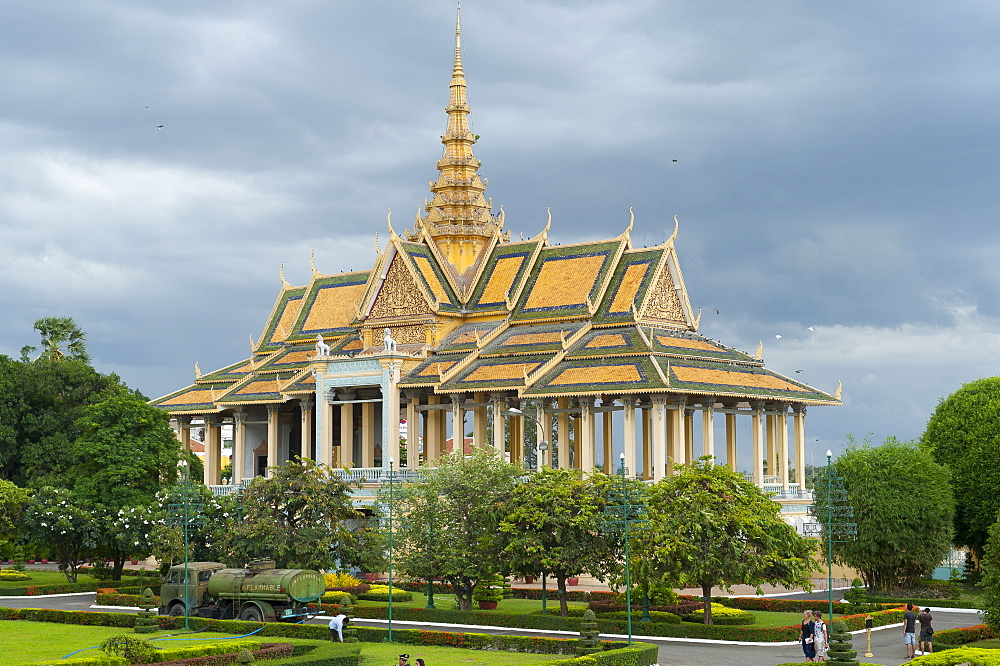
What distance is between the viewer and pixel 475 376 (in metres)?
58.1

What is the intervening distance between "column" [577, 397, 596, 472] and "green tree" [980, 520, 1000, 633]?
22.3 meters

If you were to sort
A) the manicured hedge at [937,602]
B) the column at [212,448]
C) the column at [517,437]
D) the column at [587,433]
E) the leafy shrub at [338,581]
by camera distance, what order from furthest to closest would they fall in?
the column at [212,448]
the column at [517,437]
the column at [587,433]
the leafy shrub at [338,581]
the manicured hedge at [937,602]

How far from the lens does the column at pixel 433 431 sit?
64.0m

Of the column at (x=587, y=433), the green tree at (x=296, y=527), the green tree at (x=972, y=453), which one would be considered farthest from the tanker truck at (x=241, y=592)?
the green tree at (x=972, y=453)

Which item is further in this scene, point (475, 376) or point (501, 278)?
point (501, 278)

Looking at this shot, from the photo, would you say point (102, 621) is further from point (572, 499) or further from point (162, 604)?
point (572, 499)

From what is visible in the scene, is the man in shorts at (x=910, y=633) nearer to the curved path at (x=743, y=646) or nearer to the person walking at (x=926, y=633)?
the curved path at (x=743, y=646)

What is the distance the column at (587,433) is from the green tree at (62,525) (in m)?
19.2

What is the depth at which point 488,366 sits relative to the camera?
58.7 m

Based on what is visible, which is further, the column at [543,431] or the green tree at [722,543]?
the column at [543,431]

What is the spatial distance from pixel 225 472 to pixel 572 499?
55.2m

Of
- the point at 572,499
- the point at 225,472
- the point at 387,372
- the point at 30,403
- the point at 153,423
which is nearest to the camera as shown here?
the point at 572,499

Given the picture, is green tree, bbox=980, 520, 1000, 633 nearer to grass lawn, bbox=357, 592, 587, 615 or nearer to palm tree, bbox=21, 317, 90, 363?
grass lawn, bbox=357, 592, 587, 615

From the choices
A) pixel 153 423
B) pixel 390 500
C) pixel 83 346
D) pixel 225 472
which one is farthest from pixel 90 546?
pixel 225 472
